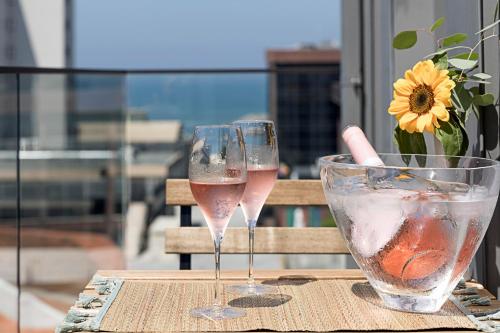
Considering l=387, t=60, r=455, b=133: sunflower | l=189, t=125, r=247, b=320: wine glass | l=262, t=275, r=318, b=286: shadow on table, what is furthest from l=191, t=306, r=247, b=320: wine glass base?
l=387, t=60, r=455, b=133: sunflower

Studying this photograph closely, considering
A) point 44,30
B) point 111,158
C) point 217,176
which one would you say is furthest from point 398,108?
point 44,30

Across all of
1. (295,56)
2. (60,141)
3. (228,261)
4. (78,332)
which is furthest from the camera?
(295,56)

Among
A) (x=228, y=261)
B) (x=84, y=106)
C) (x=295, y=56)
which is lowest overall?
(x=228, y=261)

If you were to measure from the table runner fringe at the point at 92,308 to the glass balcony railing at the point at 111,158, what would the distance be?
2.94 ft

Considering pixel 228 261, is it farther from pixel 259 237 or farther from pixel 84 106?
pixel 84 106

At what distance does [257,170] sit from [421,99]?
21cm

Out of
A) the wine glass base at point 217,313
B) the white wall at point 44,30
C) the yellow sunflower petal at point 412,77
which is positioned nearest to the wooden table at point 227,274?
the wine glass base at point 217,313

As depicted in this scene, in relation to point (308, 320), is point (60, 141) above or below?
above

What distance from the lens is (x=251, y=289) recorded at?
2.39 ft

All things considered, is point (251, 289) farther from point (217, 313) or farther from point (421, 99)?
point (421, 99)

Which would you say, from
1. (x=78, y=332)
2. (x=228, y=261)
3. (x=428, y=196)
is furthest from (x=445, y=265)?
(x=228, y=261)

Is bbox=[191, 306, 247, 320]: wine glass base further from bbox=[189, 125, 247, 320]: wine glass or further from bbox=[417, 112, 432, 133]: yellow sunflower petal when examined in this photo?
bbox=[417, 112, 432, 133]: yellow sunflower petal

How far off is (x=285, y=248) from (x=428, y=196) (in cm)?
47

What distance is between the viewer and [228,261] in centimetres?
263
